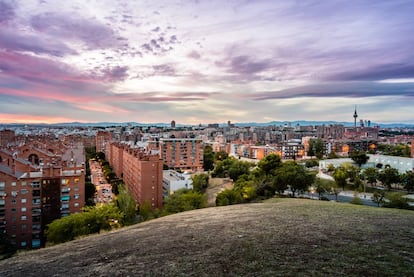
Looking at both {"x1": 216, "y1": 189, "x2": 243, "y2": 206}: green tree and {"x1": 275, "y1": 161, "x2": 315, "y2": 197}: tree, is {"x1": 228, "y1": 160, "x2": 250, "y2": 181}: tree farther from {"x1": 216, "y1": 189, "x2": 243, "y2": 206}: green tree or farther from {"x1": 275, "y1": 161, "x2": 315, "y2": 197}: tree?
{"x1": 216, "y1": 189, "x2": 243, "y2": 206}: green tree

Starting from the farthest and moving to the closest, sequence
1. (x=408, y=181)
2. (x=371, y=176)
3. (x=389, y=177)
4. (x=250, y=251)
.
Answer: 1. (x=371, y=176)
2. (x=389, y=177)
3. (x=408, y=181)
4. (x=250, y=251)

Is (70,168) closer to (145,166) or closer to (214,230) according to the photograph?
(145,166)

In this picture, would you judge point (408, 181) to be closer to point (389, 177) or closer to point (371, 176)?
point (389, 177)

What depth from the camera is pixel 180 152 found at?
70938mm

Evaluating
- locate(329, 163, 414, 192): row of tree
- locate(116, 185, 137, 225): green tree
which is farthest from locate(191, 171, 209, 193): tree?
locate(329, 163, 414, 192): row of tree

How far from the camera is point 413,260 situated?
8.60 meters

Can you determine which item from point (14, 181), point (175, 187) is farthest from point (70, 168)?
point (175, 187)

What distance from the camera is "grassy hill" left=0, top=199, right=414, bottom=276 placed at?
330 inches

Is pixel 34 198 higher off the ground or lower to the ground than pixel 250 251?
lower

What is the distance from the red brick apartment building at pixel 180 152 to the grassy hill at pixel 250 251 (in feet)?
183

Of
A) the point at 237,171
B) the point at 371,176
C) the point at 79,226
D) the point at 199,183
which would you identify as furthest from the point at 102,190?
the point at 371,176

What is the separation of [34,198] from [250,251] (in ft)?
83.8

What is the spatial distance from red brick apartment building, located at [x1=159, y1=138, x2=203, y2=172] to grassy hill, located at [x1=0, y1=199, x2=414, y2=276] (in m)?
55.7

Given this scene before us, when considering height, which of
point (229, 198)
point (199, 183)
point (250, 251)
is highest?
point (250, 251)
